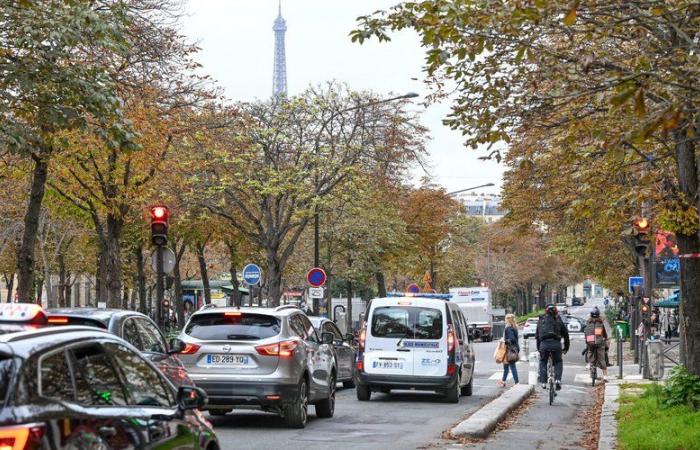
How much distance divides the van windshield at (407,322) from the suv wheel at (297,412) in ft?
18.9

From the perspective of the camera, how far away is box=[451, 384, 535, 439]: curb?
15156 mm

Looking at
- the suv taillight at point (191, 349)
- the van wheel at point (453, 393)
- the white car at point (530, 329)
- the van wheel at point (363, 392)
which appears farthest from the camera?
the white car at point (530, 329)

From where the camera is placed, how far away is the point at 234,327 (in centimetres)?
1603

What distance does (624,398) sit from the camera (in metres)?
21.1

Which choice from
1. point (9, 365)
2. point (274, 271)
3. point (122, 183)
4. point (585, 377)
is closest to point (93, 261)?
point (274, 271)

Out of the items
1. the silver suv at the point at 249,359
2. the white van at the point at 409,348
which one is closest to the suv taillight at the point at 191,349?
the silver suv at the point at 249,359

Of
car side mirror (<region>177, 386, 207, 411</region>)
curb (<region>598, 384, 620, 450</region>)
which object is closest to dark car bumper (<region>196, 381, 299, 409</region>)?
curb (<region>598, 384, 620, 450</region>)

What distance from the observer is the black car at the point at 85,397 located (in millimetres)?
5270

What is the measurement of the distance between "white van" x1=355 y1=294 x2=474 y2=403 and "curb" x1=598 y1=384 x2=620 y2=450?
2861 millimetres

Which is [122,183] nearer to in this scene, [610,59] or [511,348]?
[511,348]

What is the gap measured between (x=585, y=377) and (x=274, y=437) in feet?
64.2

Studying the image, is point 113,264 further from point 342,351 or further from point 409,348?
point 409,348

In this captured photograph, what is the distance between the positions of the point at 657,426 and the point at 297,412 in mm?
4632

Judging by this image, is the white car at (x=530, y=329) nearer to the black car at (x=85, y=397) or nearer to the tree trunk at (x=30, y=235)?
the tree trunk at (x=30, y=235)
